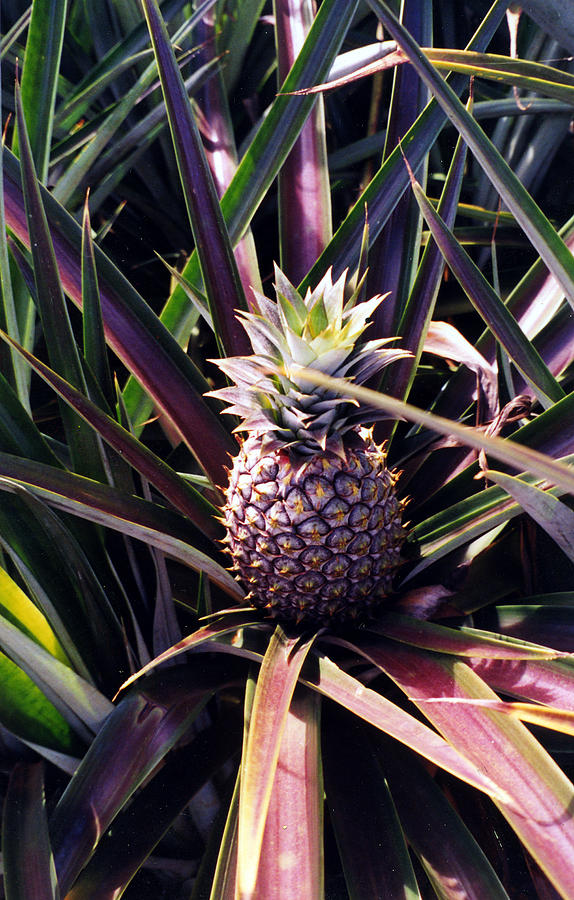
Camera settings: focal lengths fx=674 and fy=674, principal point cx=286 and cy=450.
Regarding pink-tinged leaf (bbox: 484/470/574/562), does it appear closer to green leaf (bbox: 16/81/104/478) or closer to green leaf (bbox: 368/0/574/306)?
green leaf (bbox: 368/0/574/306)

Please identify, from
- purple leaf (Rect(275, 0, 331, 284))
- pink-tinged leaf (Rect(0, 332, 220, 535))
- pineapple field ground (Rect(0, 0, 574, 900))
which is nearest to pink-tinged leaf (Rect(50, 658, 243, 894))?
pineapple field ground (Rect(0, 0, 574, 900))

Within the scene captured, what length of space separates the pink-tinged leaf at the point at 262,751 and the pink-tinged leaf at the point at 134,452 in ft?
0.71

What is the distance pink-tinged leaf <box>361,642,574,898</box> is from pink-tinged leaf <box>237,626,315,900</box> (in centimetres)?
11

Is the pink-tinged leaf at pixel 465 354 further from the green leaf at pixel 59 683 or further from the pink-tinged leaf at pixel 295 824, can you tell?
the green leaf at pixel 59 683

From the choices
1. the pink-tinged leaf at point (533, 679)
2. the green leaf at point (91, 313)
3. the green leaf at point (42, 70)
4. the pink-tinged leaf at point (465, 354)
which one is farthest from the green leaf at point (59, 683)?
the green leaf at point (42, 70)

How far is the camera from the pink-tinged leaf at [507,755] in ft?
1.80

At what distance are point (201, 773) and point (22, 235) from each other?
0.78 m

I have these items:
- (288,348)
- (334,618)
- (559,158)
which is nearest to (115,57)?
(288,348)

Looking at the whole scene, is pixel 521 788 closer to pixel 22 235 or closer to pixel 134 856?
pixel 134 856

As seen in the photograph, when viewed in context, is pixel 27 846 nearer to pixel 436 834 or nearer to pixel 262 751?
pixel 262 751

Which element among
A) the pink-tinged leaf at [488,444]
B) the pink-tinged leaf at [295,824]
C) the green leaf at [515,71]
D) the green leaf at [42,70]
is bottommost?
the pink-tinged leaf at [295,824]

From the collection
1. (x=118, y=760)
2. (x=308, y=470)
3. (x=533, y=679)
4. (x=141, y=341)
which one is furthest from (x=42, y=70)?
(x=533, y=679)

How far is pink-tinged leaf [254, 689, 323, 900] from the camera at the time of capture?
1.94ft

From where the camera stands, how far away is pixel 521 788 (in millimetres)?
592
